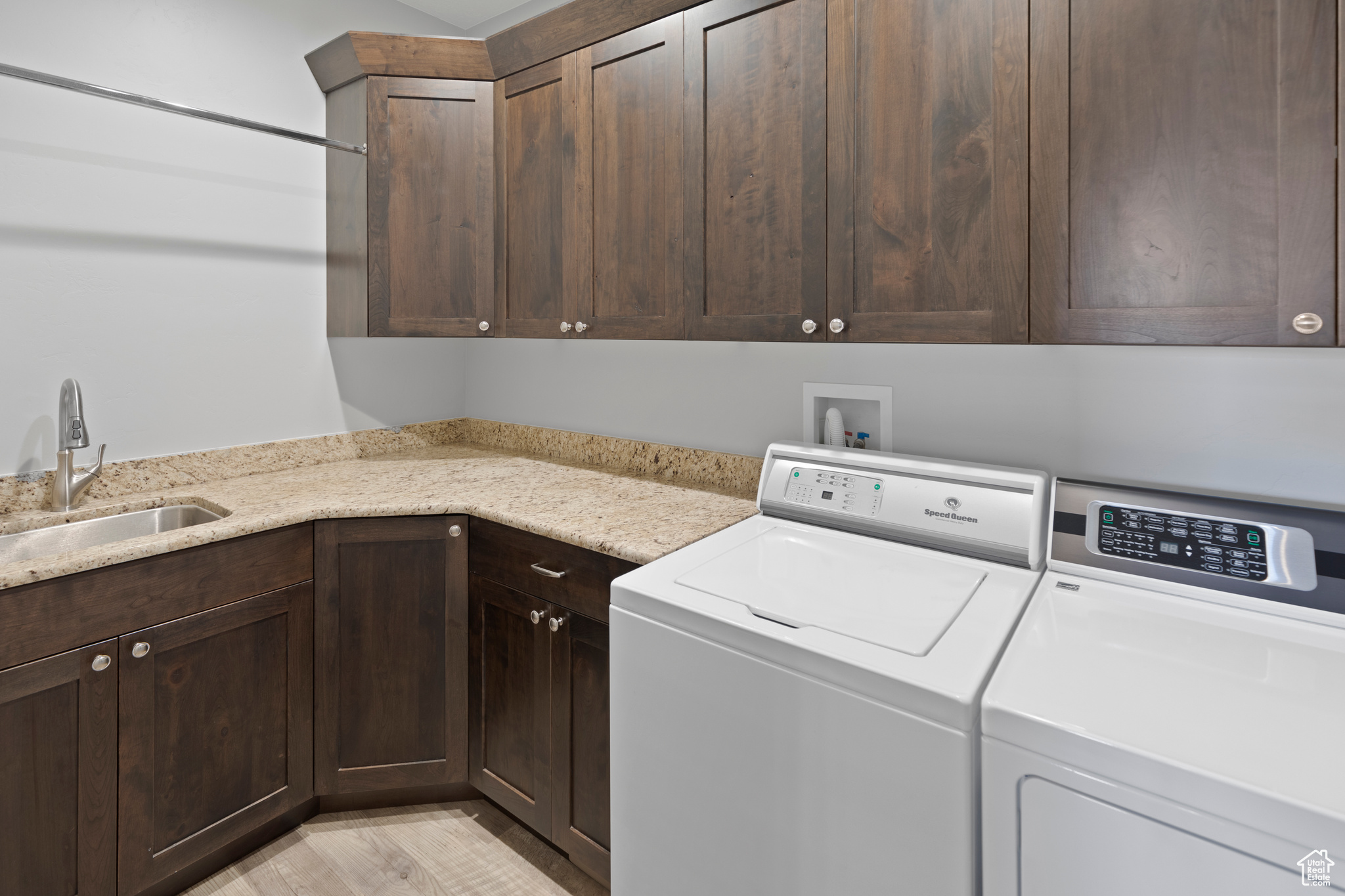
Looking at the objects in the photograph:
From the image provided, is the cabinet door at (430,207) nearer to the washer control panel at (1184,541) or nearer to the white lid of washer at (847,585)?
the white lid of washer at (847,585)

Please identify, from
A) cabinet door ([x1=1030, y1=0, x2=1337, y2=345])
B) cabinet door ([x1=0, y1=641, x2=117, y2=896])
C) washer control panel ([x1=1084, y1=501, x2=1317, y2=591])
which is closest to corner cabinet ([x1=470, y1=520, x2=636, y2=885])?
cabinet door ([x1=0, y1=641, x2=117, y2=896])

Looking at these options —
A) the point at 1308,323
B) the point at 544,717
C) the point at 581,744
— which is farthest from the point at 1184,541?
the point at 544,717

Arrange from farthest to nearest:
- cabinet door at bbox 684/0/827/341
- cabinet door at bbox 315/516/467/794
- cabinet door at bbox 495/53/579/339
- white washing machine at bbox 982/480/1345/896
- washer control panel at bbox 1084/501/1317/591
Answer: cabinet door at bbox 495/53/579/339 < cabinet door at bbox 315/516/467/794 < cabinet door at bbox 684/0/827/341 < washer control panel at bbox 1084/501/1317/591 < white washing machine at bbox 982/480/1345/896

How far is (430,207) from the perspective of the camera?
2.15 m

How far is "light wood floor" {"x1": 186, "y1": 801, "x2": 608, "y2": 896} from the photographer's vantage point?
65.8 inches

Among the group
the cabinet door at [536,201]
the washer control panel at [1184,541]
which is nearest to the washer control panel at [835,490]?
the washer control panel at [1184,541]

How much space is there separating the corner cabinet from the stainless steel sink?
825mm

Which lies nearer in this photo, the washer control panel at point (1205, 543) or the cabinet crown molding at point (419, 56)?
the washer control panel at point (1205, 543)

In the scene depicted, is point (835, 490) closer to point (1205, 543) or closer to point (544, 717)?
point (1205, 543)

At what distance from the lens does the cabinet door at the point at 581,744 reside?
153 centimetres

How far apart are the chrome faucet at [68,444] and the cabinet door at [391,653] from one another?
66 cm

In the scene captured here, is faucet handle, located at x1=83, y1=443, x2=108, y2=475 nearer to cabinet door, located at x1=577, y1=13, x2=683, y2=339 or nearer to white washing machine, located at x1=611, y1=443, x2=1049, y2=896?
cabinet door, located at x1=577, y1=13, x2=683, y2=339

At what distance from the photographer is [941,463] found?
145 centimetres

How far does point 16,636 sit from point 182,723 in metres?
0.41
